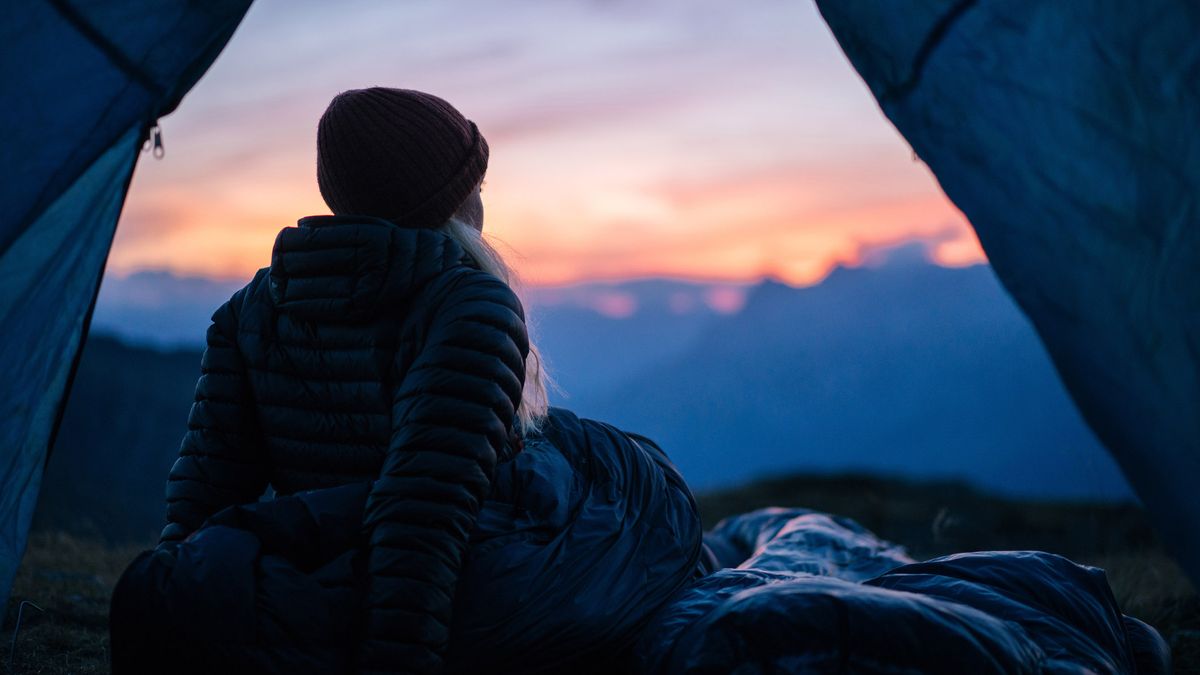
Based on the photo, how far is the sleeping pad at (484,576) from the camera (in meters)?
1.83

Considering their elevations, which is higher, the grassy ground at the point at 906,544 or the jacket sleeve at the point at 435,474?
the jacket sleeve at the point at 435,474

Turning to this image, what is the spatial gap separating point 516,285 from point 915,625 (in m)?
1.29

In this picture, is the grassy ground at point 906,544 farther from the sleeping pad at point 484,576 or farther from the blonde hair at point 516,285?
the blonde hair at point 516,285

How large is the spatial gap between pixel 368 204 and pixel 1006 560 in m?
1.86

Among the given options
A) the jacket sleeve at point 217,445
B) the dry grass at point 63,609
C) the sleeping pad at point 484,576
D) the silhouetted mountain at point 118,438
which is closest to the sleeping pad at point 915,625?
the sleeping pad at point 484,576

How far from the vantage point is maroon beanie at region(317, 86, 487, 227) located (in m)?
2.39

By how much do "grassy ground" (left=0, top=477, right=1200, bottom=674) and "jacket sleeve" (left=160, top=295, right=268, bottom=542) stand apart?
2.66ft

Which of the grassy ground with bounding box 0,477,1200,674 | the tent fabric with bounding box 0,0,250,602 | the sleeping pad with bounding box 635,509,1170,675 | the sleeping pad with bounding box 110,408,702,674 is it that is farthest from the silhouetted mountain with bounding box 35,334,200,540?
the sleeping pad with bounding box 635,509,1170,675

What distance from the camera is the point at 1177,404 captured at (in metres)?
1.89

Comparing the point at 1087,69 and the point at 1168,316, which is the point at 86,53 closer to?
the point at 1087,69

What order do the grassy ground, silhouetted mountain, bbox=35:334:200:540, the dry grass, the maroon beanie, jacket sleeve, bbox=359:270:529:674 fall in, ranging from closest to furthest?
jacket sleeve, bbox=359:270:529:674
the maroon beanie
the dry grass
the grassy ground
silhouetted mountain, bbox=35:334:200:540

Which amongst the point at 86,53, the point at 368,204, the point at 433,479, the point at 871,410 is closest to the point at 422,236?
the point at 368,204

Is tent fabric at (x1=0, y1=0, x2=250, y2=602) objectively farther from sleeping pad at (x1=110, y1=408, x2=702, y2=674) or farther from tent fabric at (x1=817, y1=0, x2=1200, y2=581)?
tent fabric at (x1=817, y1=0, x2=1200, y2=581)

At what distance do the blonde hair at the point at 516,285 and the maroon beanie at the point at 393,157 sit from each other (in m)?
0.07
